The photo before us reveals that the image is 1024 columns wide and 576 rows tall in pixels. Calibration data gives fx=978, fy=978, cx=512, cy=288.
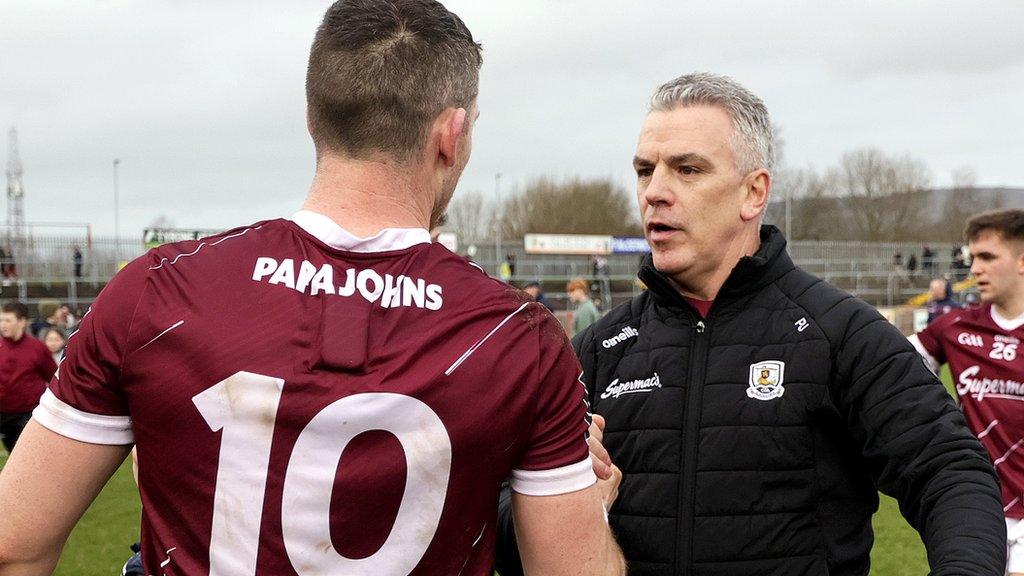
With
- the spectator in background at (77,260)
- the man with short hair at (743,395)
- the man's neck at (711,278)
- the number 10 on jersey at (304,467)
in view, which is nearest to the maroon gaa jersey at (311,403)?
the number 10 on jersey at (304,467)

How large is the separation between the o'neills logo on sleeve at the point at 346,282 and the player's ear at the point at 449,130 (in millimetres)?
277

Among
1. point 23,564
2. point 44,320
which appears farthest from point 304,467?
point 44,320

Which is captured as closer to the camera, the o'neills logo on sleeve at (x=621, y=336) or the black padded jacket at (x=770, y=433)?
the black padded jacket at (x=770, y=433)

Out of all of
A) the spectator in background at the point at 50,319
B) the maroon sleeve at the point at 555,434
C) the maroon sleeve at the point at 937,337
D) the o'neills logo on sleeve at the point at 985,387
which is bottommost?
the spectator in background at the point at 50,319

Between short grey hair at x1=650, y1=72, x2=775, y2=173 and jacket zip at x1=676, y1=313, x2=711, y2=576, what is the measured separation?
1.56ft

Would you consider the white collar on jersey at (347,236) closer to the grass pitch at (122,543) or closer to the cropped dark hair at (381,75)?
the cropped dark hair at (381,75)

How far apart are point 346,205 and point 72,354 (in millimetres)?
547

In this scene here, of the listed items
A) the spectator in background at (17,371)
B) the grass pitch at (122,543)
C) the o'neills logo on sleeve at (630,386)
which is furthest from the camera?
the spectator in background at (17,371)

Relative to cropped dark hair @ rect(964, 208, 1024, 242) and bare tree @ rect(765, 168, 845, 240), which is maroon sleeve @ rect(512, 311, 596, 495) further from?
bare tree @ rect(765, 168, 845, 240)

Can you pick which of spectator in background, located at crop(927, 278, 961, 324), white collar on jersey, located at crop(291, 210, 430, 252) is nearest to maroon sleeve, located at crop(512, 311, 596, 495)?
white collar on jersey, located at crop(291, 210, 430, 252)

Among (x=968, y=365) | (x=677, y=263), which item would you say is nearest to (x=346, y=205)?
(x=677, y=263)

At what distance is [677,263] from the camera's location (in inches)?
108

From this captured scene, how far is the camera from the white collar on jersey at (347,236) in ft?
5.88

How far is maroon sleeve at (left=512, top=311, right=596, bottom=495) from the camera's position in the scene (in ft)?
5.90
